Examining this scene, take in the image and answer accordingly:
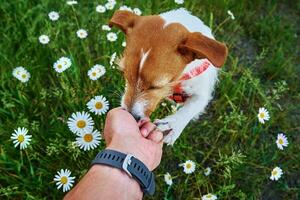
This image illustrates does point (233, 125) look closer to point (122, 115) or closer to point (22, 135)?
point (122, 115)

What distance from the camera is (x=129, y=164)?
2.33 meters

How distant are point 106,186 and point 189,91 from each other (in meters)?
1.30

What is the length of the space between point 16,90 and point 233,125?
1.67 meters

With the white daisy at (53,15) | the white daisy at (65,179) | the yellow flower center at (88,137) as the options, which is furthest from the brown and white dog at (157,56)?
the white daisy at (53,15)

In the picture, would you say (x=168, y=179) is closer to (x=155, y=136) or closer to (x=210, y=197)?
(x=210, y=197)

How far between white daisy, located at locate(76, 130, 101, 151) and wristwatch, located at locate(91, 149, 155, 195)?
62cm

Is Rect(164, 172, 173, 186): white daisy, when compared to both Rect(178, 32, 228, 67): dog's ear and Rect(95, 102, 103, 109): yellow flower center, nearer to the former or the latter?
Rect(95, 102, 103, 109): yellow flower center

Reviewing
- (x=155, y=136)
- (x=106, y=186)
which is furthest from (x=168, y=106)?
(x=106, y=186)

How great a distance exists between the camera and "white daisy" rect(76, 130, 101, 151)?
9.77 ft

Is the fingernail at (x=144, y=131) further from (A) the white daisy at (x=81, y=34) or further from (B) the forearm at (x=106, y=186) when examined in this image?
(A) the white daisy at (x=81, y=34)

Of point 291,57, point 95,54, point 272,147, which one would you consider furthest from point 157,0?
point 272,147

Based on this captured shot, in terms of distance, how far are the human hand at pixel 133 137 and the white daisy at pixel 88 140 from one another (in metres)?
0.33

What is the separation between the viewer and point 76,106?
3.39 metres

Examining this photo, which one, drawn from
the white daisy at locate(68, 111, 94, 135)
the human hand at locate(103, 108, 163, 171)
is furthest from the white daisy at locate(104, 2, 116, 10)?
the human hand at locate(103, 108, 163, 171)
